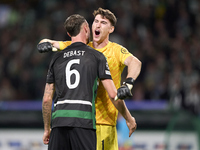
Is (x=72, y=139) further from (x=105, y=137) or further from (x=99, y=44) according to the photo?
(x=99, y=44)

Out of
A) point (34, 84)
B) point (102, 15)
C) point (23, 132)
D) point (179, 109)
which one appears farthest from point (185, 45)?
point (102, 15)

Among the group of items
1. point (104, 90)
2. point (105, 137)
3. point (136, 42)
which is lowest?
point (105, 137)

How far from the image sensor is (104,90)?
15.3ft

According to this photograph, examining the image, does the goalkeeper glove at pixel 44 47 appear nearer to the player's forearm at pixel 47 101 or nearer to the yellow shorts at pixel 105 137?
the player's forearm at pixel 47 101

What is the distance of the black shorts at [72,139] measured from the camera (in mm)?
4078

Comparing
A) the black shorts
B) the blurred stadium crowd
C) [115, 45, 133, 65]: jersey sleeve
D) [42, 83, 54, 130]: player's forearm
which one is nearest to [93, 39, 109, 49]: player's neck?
[115, 45, 133, 65]: jersey sleeve

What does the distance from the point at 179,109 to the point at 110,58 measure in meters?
4.25

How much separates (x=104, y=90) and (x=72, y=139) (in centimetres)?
80

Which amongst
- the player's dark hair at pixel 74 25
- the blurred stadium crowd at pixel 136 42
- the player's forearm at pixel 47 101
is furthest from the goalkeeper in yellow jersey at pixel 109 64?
the blurred stadium crowd at pixel 136 42

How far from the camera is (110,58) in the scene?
15.6 ft

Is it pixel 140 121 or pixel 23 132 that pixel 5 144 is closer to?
pixel 23 132

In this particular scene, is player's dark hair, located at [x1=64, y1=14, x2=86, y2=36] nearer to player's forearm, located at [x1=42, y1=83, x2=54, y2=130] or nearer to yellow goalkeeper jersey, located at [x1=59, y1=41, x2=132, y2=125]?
yellow goalkeeper jersey, located at [x1=59, y1=41, x2=132, y2=125]

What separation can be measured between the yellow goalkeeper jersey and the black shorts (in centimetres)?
51

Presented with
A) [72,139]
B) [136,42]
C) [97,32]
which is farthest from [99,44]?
[136,42]
